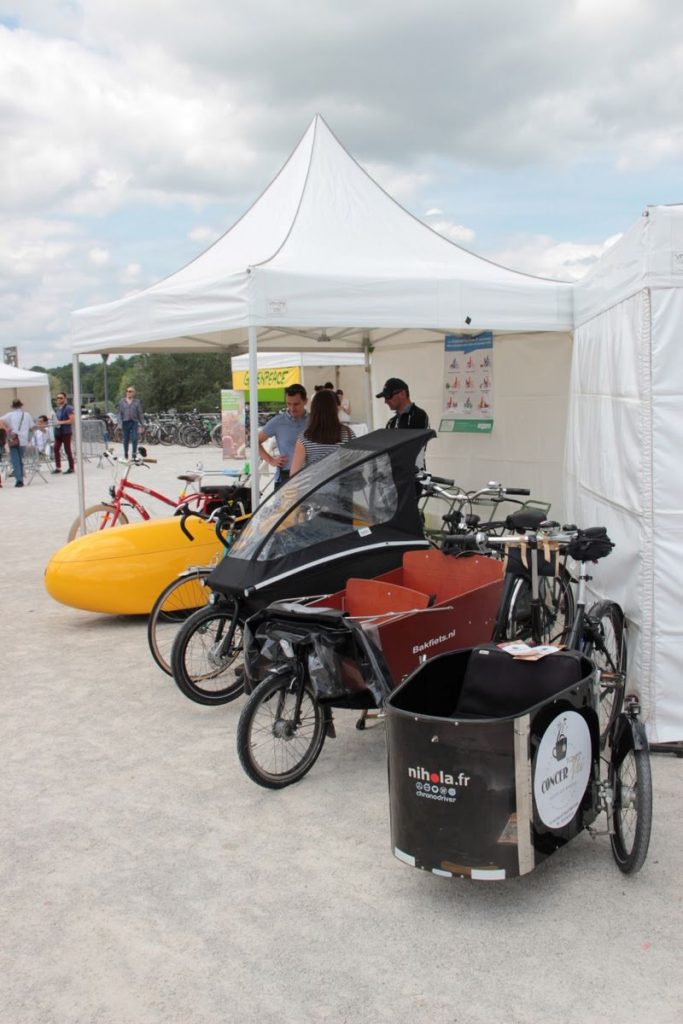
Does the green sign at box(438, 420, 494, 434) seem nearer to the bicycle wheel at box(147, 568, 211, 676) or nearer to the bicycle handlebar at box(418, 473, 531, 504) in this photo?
the bicycle handlebar at box(418, 473, 531, 504)

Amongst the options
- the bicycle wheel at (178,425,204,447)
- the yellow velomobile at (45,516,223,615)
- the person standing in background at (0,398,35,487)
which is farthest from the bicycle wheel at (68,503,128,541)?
the bicycle wheel at (178,425,204,447)

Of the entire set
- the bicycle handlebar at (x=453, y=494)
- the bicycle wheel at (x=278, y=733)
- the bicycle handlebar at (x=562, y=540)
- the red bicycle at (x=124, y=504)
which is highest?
the bicycle handlebar at (x=453, y=494)

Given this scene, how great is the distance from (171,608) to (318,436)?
1607 mm

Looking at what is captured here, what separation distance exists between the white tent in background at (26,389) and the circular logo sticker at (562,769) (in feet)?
80.4

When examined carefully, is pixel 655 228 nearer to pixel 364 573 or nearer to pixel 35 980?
pixel 364 573

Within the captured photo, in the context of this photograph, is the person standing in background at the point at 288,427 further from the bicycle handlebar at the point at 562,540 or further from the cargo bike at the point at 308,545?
the bicycle handlebar at the point at 562,540

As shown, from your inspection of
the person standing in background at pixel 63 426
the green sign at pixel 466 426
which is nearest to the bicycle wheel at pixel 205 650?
the green sign at pixel 466 426

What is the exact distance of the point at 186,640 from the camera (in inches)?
195

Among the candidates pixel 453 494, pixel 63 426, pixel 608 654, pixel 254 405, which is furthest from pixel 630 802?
pixel 63 426

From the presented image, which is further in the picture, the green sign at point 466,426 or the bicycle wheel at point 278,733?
the green sign at point 466,426

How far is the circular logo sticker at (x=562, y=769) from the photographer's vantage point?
117 inches

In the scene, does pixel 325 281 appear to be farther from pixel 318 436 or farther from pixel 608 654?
pixel 608 654

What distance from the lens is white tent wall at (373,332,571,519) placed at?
856 cm

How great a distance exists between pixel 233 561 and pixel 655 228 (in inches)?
103
